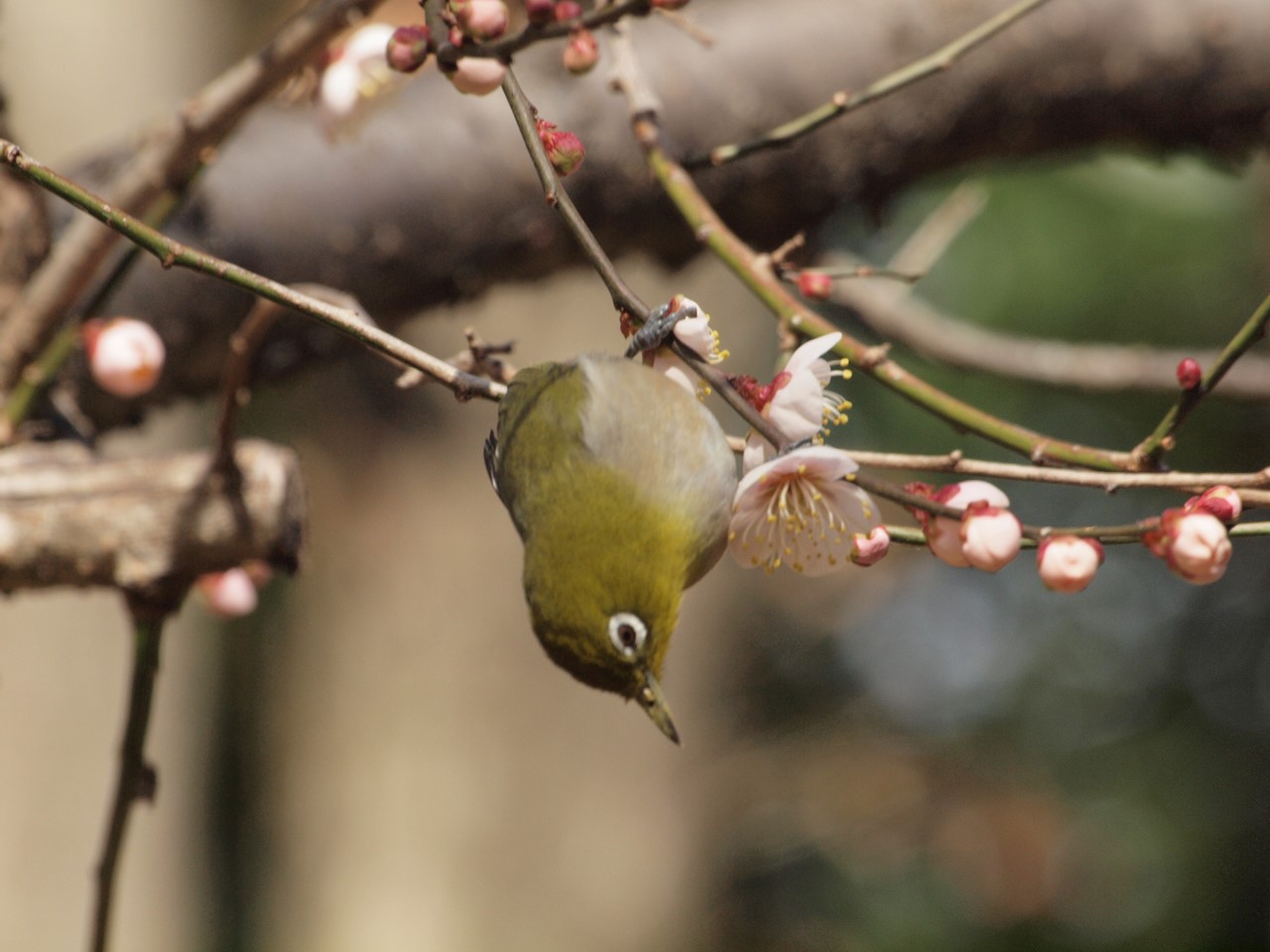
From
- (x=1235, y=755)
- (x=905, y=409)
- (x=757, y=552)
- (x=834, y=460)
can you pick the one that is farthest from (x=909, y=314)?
(x=1235, y=755)

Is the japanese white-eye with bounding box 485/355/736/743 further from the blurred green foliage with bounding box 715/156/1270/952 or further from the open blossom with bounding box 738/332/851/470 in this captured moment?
the blurred green foliage with bounding box 715/156/1270/952

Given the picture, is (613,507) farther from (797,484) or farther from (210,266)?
(210,266)

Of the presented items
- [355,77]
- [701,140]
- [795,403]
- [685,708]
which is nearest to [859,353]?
[795,403]

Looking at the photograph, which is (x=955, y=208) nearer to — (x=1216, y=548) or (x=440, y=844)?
(x=1216, y=548)

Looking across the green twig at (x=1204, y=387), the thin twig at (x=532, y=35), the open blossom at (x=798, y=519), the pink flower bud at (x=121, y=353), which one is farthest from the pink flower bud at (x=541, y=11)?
the pink flower bud at (x=121, y=353)

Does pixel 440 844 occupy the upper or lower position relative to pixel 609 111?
lower

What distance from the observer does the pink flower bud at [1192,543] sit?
666 millimetres

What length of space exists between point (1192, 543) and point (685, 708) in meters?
3.12

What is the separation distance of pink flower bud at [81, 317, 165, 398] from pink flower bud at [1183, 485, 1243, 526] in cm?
89

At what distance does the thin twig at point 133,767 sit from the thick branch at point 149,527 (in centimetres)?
4

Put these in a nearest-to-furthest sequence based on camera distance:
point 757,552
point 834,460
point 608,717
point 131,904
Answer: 1. point 834,460
2. point 757,552
3. point 131,904
4. point 608,717

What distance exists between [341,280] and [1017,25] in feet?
3.24

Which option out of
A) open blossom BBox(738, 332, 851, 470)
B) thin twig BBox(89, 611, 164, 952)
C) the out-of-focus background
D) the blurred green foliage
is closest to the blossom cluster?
open blossom BBox(738, 332, 851, 470)

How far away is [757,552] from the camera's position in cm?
83
